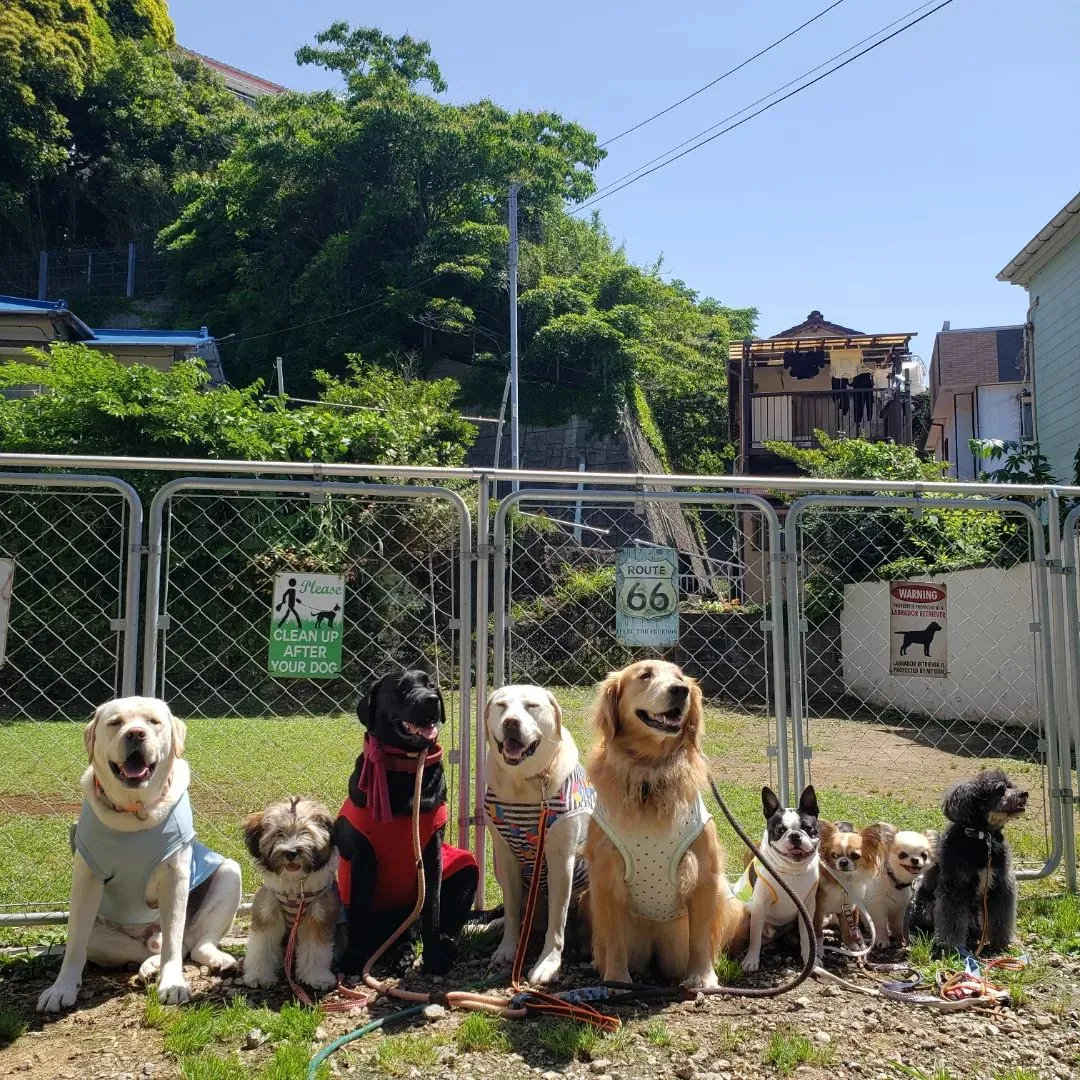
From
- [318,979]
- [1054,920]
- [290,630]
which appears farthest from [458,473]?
[1054,920]

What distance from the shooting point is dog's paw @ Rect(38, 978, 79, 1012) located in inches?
126

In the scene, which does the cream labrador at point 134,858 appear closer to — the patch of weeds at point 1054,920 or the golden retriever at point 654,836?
A: the golden retriever at point 654,836

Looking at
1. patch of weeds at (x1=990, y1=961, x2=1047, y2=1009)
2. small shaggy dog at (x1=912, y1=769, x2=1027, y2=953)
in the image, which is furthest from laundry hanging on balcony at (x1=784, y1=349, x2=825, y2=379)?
patch of weeds at (x1=990, y1=961, x2=1047, y2=1009)

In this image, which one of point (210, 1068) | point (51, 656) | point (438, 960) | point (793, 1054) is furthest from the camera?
point (51, 656)

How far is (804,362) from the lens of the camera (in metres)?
23.7

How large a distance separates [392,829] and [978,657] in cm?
821

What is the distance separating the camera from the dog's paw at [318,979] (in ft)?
11.0

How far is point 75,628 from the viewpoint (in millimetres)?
9742

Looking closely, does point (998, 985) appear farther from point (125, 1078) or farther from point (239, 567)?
point (239, 567)

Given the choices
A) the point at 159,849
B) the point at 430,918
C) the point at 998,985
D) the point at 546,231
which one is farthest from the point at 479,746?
Answer: the point at 546,231

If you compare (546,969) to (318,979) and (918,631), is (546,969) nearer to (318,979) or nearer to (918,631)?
(318,979)

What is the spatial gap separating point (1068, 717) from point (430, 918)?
3.28 m

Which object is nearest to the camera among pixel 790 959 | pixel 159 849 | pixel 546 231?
pixel 159 849

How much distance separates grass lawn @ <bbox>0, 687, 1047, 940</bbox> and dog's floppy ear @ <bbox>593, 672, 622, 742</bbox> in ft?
3.42
